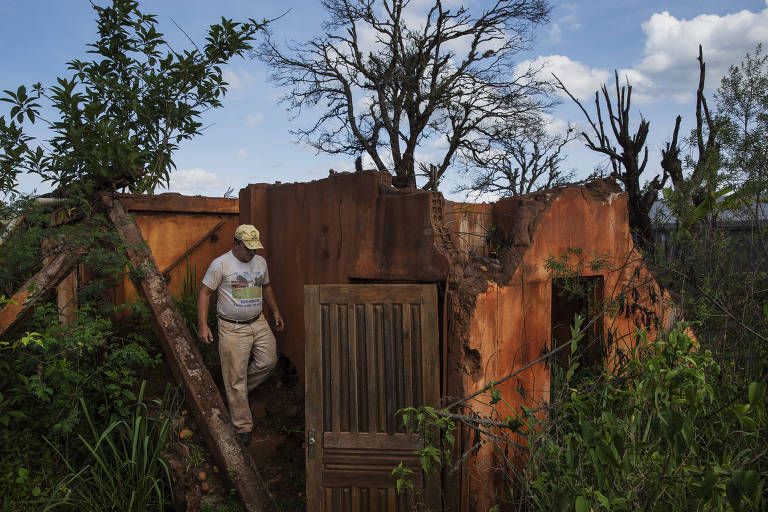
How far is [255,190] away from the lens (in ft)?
21.9

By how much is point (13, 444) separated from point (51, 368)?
77 cm

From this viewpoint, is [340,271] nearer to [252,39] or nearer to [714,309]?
[714,309]

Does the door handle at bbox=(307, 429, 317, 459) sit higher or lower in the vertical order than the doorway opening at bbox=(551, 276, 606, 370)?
lower

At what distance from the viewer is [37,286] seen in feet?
19.9

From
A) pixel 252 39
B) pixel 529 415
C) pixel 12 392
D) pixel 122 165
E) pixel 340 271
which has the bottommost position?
pixel 12 392

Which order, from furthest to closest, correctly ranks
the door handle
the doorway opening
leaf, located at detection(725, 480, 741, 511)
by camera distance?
the doorway opening < the door handle < leaf, located at detection(725, 480, 741, 511)

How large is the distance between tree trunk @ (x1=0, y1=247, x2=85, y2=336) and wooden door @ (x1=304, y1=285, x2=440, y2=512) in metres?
3.28

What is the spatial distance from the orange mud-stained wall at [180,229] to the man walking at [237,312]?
215cm

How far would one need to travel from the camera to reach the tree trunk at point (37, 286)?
19.0ft

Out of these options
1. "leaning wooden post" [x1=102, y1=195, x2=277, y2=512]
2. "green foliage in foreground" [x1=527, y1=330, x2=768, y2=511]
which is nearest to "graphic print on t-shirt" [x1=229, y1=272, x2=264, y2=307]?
"leaning wooden post" [x1=102, y1=195, x2=277, y2=512]

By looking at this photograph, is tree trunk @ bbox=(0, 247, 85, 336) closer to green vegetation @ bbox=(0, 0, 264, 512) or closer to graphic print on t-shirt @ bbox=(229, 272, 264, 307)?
green vegetation @ bbox=(0, 0, 264, 512)

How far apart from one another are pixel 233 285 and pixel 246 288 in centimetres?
13

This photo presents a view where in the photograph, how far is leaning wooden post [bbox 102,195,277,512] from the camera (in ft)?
15.9

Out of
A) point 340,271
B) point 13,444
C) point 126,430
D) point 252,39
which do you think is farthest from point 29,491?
point 252,39
